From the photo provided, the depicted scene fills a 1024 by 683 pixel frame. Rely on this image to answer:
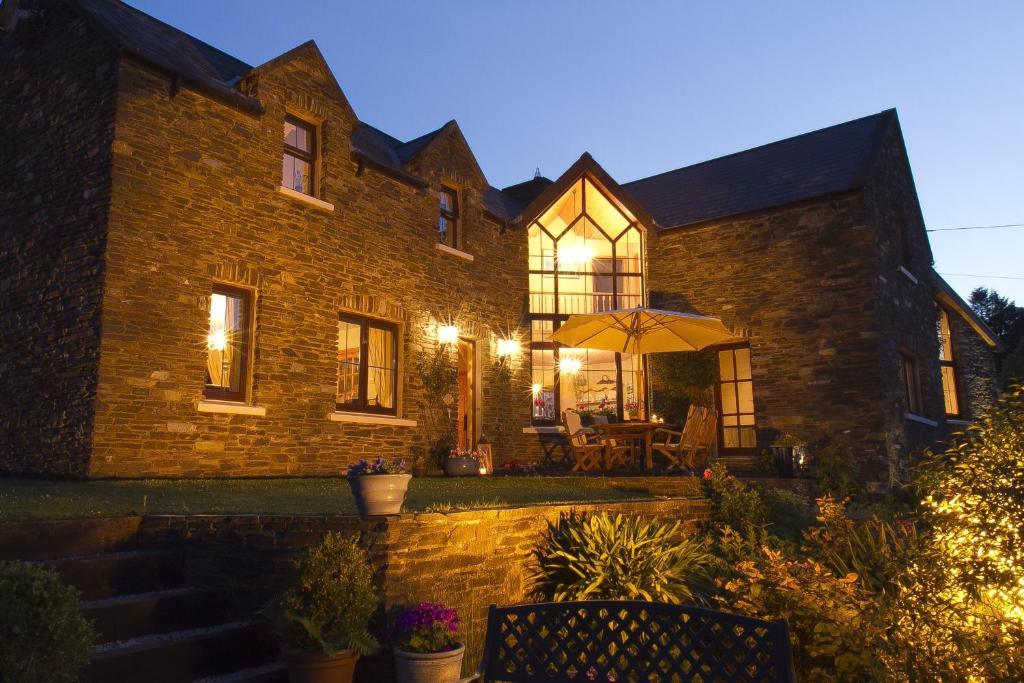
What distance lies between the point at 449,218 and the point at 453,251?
2.68 ft

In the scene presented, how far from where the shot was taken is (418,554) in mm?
5344

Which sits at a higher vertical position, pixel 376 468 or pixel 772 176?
pixel 772 176

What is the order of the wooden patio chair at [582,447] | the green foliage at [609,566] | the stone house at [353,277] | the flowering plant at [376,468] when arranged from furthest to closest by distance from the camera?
the wooden patio chair at [582,447], the stone house at [353,277], the green foliage at [609,566], the flowering plant at [376,468]

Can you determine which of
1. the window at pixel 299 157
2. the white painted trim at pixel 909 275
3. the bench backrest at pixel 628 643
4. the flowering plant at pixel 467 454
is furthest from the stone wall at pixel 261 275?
the white painted trim at pixel 909 275

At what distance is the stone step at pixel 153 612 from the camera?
4656 millimetres

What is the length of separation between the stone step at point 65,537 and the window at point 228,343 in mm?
4811

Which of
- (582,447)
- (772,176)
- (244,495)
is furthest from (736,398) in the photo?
(244,495)

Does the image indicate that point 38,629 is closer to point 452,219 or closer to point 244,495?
point 244,495

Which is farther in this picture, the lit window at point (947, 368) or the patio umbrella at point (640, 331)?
the lit window at point (947, 368)

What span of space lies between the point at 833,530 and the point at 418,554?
3.95m

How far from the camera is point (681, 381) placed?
15422mm

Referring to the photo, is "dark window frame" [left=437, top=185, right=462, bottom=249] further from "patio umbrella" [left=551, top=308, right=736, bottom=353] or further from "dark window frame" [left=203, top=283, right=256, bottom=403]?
"dark window frame" [left=203, top=283, right=256, bottom=403]

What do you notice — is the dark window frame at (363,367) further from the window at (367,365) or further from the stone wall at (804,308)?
the stone wall at (804,308)

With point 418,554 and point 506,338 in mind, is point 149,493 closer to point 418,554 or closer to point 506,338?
point 418,554
